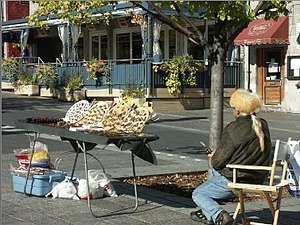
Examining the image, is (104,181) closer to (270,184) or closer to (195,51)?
(270,184)

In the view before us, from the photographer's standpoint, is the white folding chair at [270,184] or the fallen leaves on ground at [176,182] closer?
the white folding chair at [270,184]

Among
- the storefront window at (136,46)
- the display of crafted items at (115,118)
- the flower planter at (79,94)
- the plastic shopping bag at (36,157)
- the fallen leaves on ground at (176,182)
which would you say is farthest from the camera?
the storefront window at (136,46)

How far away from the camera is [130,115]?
769cm

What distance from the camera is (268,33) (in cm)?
2452

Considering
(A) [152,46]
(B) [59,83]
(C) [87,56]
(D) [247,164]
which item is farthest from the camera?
(C) [87,56]

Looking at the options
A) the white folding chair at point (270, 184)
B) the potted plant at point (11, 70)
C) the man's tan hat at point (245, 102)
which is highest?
the potted plant at point (11, 70)

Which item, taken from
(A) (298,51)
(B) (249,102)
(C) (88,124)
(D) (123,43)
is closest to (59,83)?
(D) (123,43)

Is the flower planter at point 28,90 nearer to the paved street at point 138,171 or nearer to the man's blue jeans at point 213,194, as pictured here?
the paved street at point 138,171

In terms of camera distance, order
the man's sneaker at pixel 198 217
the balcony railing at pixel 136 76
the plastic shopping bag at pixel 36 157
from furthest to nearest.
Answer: the balcony railing at pixel 136 76 → the plastic shopping bag at pixel 36 157 → the man's sneaker at pixel 198 217

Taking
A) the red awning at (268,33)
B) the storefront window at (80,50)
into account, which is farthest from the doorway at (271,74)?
the storefront window at (80,50)

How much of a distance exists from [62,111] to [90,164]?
12.9 m

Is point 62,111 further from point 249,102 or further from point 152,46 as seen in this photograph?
point 249,102

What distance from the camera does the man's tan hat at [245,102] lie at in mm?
6391

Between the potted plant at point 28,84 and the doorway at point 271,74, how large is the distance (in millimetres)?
10822
